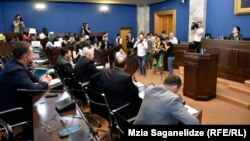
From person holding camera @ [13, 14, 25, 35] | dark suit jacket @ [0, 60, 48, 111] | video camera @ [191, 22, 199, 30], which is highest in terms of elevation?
person holding camera @ [13, 14, 25, 35]

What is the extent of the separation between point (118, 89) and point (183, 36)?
8.21 metres

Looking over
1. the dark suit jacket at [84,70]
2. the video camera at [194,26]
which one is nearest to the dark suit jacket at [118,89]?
the dark suit jacket at [84,70]

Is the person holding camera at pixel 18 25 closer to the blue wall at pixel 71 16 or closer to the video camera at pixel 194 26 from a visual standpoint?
the blue wall at pixel 71 16

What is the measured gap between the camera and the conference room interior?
5.06m

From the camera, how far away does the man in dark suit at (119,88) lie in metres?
2.87

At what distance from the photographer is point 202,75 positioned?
207 inches

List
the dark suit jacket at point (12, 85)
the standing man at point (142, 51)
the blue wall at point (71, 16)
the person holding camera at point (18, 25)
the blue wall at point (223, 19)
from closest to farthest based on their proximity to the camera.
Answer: the dark suit jacket at point (12, 85), the blue wall at point (223, 19), the standing man at point (142, 51), the person holding camera at point (18, 25), the blue wall at point (71, 16)

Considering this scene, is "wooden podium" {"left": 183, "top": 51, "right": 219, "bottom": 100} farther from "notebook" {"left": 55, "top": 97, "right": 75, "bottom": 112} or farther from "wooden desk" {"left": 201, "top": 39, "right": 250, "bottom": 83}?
"notebook" {"left": 55, "top": 97, "right": 75, "bottom": 112}

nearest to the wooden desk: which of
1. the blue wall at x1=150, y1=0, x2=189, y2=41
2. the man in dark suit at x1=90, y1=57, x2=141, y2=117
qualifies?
the blue wall at x1=150, y1=0, x2=189, y2=41

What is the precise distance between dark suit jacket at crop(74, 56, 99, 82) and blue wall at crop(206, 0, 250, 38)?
547 cm

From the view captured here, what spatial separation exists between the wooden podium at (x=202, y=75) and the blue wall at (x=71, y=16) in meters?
8.04

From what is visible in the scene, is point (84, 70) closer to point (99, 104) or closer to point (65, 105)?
point (99, 104)

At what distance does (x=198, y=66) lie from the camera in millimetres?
5266

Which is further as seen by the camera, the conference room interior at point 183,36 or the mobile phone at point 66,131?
the conference room interior at point 183,36
